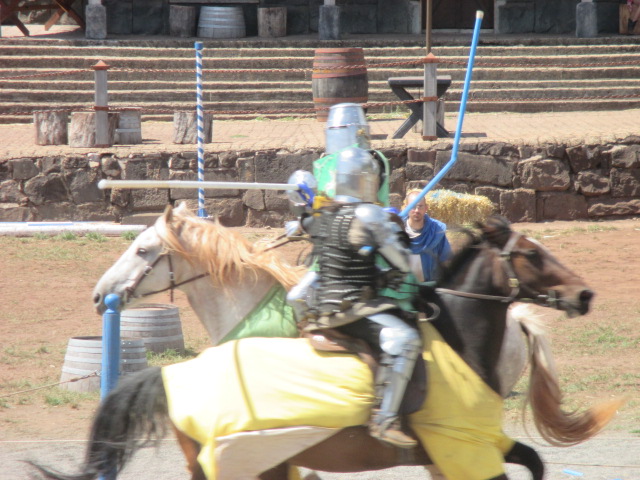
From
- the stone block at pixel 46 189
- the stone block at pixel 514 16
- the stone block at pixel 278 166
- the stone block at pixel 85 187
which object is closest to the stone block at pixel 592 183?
the stone block at pixel 278 166

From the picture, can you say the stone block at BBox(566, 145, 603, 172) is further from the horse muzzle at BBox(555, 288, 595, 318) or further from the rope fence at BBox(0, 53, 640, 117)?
the horse muzzle at BBox(555, 288, 595, 318)

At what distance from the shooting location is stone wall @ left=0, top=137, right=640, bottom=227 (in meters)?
11.4

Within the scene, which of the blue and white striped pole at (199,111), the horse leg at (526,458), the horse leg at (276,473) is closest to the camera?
the horse leg at (276,473)

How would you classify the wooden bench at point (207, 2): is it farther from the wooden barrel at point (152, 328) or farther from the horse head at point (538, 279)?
the horse head at point (538, 279)

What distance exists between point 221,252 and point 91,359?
2.43 meters

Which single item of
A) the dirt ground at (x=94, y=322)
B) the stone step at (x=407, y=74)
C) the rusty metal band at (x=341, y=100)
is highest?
the stone step at (x=407, y=74)

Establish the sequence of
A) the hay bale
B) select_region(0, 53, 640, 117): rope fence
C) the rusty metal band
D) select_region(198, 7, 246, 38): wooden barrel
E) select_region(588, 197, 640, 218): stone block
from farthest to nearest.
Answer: select_region(198, 7, 246, 38): wooden barrel → the rusty metal band → select_region(0, 53, 640, 117): rope fence → select_region(588, 197, 640, 218): stone block → the hay bale

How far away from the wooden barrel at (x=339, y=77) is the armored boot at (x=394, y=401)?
10556 millimetres

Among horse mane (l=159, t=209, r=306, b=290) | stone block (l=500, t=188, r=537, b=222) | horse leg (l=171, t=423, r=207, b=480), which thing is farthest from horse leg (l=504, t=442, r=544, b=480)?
stone block (l=500, t=188, r=537, b=222)

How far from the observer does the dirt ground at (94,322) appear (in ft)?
20.6

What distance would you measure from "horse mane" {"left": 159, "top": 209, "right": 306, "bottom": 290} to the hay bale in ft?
16.7

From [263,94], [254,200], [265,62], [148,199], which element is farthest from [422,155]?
[265,62]

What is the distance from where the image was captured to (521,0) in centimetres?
1873

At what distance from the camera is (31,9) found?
17.6 meters
